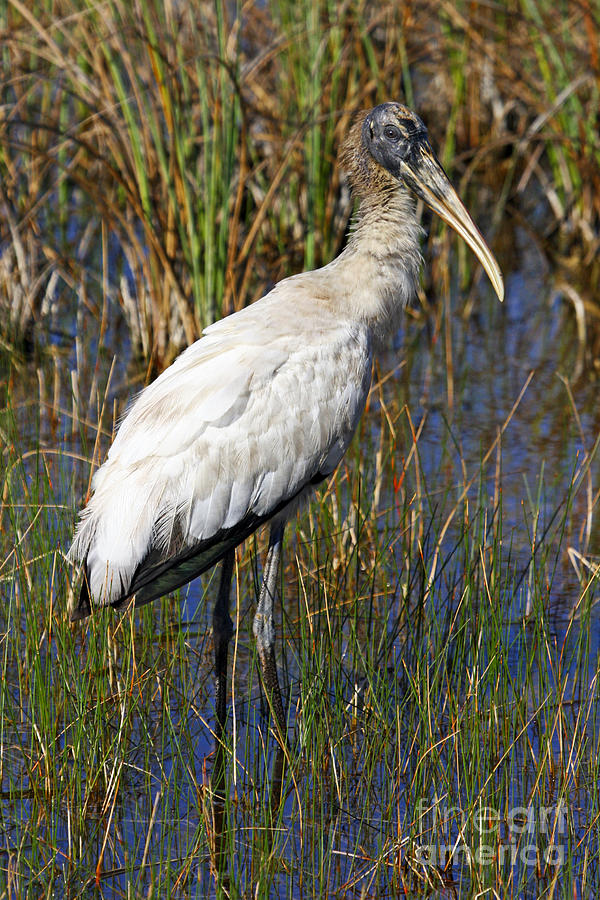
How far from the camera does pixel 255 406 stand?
3.96m

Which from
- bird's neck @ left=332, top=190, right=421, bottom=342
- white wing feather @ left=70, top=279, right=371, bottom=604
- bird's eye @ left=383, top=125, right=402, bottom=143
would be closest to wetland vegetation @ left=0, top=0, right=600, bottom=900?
white wing feather @ left=70, top=279, right=371, bottom=604

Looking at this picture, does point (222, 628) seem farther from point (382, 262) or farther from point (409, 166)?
point (409, 166)

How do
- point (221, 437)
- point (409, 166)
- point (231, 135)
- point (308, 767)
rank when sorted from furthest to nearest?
point (231, 135) → point (409, 166) → point (221, 437) → point (308, 767)

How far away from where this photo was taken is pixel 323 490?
5.11m

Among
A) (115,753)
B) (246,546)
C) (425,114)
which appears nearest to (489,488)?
(246,546)

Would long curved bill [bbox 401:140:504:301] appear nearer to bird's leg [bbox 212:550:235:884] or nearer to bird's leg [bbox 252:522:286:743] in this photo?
bird's leg [bbox 252:522:286:743]

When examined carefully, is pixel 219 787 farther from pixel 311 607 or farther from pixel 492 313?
pixel 492 313

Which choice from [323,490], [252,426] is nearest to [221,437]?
[252,426]

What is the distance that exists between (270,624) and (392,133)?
1582 millimetres

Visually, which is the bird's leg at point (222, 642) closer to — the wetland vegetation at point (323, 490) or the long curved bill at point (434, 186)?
the wetland vegetation at point (323, 490)

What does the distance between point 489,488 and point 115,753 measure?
104 inches

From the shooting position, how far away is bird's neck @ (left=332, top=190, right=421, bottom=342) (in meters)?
4.20
